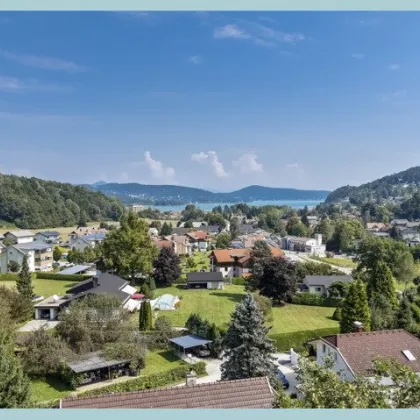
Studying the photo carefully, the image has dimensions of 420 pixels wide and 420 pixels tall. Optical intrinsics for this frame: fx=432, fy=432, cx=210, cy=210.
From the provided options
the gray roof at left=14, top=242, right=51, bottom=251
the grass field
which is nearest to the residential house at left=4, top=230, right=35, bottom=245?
the gray roof at left=14, top=242, right=51, bottom=251

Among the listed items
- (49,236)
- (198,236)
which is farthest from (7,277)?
(198,236)

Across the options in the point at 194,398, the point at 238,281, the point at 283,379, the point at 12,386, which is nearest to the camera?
Result: the point at 194,398

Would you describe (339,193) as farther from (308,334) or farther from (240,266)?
(308,334)

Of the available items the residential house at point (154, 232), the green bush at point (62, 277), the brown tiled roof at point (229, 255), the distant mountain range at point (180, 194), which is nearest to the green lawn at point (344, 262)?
the brown tiled roof at point (229, 255)

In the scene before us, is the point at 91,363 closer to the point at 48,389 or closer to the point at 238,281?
the point at 48,389

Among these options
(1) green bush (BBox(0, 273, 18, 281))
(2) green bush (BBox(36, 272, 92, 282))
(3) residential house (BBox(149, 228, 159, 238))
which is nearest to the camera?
(1) green bush (BBox(0, 273, 18, 281))

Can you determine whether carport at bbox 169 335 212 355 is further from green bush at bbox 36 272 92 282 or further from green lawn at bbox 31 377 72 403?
green bush at bbox 36 272 92 282

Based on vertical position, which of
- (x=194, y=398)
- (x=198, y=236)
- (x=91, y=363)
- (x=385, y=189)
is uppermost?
(x=385, y=189)

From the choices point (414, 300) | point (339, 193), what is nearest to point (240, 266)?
point (414, 300)
